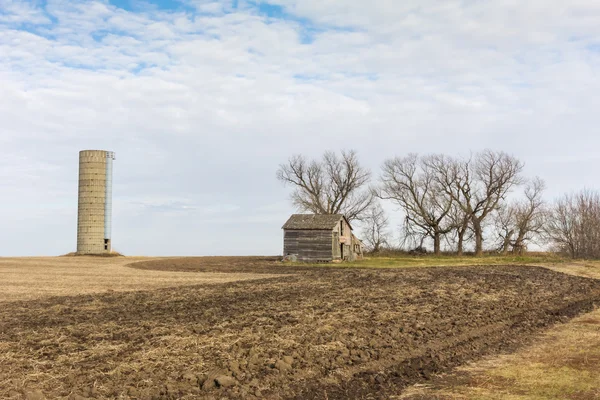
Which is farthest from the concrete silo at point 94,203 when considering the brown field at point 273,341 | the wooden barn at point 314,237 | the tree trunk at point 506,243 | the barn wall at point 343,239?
the tree trunk at point 506,243

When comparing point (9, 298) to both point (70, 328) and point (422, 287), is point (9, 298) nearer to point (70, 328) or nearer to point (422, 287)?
point (70, 328)

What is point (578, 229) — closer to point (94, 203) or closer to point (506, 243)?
point (506, 243)

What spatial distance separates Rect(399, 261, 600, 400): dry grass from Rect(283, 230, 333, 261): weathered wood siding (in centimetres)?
4395

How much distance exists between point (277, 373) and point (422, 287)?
17.1 meters

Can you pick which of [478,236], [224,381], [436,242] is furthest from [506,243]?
[224,381]

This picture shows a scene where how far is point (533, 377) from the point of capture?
10.7m

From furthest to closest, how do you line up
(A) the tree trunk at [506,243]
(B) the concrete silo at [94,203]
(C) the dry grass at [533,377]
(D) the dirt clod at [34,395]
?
(A) the tree trunk at [506,243], (B) the concrete silo at [94,203], (C) the dry grass at [533,377], (D) the dirt clod at [34,395]

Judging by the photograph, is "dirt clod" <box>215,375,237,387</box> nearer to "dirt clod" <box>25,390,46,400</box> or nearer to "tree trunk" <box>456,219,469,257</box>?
"dirt clod" <box>25,390,46,400</box>

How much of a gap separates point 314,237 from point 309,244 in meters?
0.88

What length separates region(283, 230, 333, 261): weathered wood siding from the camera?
58.4 m

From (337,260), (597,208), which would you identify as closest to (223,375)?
(337,260)

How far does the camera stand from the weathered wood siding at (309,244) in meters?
58.4

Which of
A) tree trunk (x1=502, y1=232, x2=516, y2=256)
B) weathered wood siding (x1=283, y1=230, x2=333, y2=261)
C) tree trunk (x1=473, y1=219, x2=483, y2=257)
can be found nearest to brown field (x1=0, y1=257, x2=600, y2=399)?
weathered wood siding (x1=283, y1=230, x2=333, y2=261)

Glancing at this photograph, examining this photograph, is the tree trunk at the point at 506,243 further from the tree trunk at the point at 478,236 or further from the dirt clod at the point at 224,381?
the dirt clod at the point at 224,381
